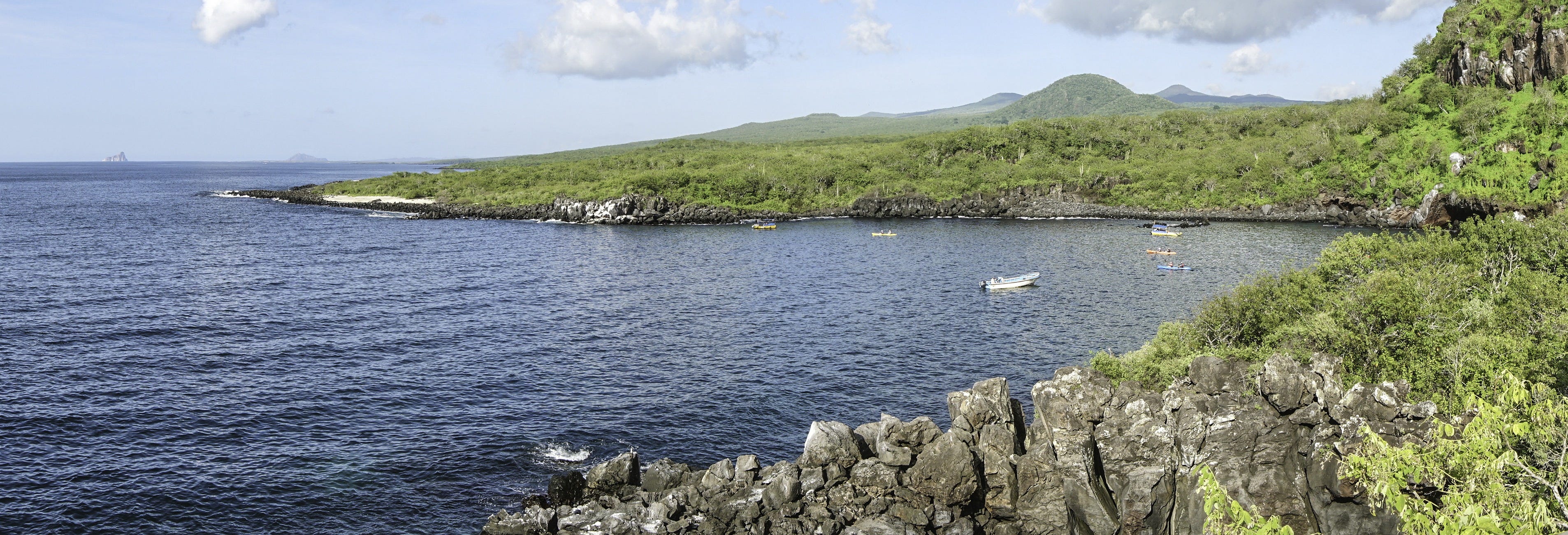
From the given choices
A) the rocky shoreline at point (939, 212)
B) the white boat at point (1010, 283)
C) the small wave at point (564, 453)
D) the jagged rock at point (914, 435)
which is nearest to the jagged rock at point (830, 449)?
the jagged rock at point (914, 435)

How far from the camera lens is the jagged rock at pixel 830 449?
40.3 metres

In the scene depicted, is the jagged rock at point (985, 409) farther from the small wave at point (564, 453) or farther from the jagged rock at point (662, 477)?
the small wave at point (564, 453)

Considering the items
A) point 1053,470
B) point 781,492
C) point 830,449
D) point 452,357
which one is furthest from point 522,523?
point 452,357

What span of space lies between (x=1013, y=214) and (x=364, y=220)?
138 meters

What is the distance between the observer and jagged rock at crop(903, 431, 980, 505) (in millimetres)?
38000

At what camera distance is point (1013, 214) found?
19012 centimetres

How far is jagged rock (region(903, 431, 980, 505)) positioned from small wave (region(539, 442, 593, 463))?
1763cm

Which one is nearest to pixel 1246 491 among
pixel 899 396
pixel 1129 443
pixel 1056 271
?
pixel 1129 443

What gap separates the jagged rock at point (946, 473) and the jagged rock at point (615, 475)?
12.9m

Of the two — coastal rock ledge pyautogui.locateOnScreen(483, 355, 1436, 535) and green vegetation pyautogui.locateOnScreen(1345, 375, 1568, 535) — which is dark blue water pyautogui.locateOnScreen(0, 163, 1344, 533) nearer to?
coastal rock ledge pyautogui.locateOnScreen(483, 355, 1436, 535)

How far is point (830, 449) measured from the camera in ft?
132

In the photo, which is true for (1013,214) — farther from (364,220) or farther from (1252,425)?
(1252,425)

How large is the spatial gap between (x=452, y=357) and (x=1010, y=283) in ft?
190

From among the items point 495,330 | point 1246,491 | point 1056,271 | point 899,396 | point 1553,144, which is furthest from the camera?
point 1553,144
